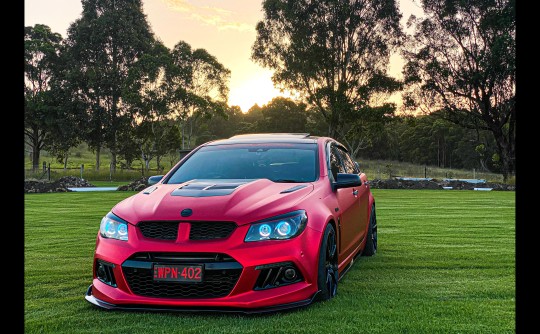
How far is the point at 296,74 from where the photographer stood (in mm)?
45625

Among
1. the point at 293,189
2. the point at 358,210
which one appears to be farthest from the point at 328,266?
the point at 358,210

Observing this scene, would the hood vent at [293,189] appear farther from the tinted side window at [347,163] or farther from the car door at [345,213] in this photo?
the tinted side window at [347,163]

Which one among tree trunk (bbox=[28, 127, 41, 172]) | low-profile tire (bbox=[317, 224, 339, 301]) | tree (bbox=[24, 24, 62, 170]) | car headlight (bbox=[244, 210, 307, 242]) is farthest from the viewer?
tree trunk (bbox=[28, 127, 41, 172])

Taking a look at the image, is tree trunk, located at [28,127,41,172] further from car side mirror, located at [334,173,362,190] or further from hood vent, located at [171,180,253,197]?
car side mirror, located at [334,173,362,190]

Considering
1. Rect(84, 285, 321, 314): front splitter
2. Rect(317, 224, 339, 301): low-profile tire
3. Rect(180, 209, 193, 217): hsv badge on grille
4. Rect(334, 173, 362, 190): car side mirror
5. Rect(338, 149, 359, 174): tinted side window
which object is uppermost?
Rect(338, 149, 359, 174): tinted side window

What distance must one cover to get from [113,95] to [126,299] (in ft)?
166

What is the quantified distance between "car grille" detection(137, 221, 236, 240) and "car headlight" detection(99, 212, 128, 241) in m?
0.25

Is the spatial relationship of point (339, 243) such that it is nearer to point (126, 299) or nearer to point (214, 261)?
point (214, 261)

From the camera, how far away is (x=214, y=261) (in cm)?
448

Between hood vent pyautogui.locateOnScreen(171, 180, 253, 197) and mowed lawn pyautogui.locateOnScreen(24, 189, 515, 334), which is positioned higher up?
hood vent pyautogui.locateOnScreen(171, 180, 253, 197)

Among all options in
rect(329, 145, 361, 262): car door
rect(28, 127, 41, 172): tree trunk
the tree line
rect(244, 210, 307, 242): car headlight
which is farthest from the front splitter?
rect(28, 127, 41, 172): tree trunk

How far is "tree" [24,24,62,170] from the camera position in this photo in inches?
2051
